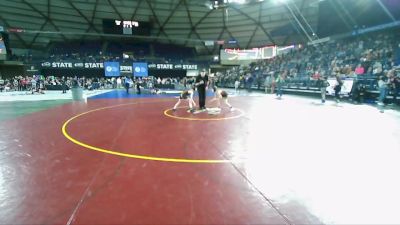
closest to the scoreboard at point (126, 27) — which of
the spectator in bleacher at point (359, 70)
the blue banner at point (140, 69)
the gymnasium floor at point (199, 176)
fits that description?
the blue banner at point (140, 69)

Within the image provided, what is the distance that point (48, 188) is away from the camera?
355 cm

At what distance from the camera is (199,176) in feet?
13.0

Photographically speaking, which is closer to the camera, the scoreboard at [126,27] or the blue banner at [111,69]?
the blue banner at [111,69]

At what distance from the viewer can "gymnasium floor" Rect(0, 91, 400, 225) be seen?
115 inches

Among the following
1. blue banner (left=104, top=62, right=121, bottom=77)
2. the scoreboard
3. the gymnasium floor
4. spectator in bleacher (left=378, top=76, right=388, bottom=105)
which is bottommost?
the gymnasium floor

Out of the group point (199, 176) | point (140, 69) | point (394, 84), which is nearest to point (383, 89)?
point (394, 84)

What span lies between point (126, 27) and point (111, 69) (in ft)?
22.6

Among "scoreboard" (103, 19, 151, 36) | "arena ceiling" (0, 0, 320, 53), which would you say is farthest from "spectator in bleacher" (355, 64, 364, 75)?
"scoreboard" (103, 19, 151, 36)

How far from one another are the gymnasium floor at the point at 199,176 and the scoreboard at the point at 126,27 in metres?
35.6

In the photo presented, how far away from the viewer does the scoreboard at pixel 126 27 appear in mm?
39562

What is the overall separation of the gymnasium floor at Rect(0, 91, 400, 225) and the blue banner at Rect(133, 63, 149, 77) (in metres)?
33.3

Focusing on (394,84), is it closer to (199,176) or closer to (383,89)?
(383,89)

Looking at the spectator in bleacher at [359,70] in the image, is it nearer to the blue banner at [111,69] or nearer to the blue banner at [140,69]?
the blue banner at [140,69]

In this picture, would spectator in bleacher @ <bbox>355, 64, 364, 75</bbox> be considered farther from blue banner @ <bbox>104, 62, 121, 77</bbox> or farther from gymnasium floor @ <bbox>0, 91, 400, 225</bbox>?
blue banner @ <bbox>104, 62, 121, 77</bbox>
